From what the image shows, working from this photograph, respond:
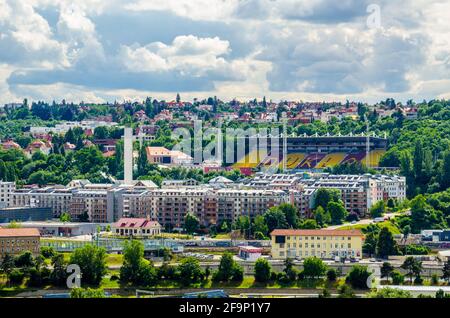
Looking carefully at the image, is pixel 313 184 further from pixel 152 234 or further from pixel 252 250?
pixel 252 250

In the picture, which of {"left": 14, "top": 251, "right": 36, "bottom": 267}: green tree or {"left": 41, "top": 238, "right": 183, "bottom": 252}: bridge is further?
{"left": 41, "top": 238, "right": 183, "bottom": 252}: bridge

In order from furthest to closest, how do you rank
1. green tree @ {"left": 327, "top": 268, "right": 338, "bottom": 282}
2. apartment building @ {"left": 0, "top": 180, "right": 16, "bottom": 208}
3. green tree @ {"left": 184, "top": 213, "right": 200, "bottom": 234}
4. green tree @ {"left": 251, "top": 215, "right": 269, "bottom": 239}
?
apartment building @ {"left": 0, "top": 180, "right": 16, "bottom": 208} < green tree @ {"left": 184, "top": 213, "right": 200, "bottom": 234} < green tree @ {"left": 251, "top": 215, "right": 269, "bottom": 239} < green tree @ {"left": 327, "top": 268, "right": 338, "bottom": 282}

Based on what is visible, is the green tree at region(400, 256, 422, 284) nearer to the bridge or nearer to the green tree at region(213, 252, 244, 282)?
the green tree at region(213, 252, 244, 282)

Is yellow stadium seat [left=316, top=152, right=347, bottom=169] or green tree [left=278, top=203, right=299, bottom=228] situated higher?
yellow stadium seat [left=316, top=152, right=347, bottom=169]

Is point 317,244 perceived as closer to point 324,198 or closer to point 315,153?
point 324,198

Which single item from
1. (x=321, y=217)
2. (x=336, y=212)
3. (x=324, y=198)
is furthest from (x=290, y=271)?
(x=324, y=198)

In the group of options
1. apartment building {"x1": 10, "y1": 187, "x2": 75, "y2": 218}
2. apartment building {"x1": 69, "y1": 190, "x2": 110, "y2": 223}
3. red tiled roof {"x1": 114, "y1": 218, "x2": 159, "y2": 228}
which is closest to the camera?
red tiled roof {"x1": 114, "y1": 218, "x2": 159, "y2": 228}

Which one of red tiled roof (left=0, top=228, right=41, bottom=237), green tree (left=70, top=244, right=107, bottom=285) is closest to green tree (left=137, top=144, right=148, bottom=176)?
red tiled roof (left=0, top=228, right=41, bottom=237)
